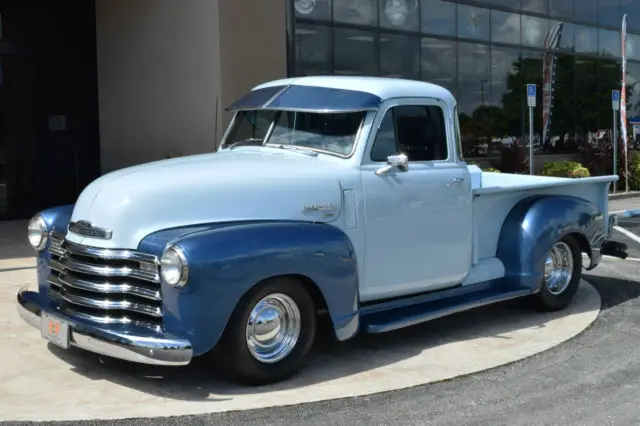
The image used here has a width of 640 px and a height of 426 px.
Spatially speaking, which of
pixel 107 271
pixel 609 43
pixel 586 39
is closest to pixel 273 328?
pixel 107 271

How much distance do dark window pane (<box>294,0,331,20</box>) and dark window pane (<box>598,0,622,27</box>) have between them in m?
12.3

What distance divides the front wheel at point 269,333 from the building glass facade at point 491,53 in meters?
10.3

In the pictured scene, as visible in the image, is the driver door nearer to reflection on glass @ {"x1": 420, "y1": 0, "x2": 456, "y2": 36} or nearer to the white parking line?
the white parking line

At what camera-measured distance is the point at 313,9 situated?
1647cm

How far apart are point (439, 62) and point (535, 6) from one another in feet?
16.4

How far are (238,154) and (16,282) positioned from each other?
3.98 metres

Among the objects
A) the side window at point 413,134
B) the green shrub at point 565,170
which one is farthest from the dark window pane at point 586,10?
the side window at point 413,134

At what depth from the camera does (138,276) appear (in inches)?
196

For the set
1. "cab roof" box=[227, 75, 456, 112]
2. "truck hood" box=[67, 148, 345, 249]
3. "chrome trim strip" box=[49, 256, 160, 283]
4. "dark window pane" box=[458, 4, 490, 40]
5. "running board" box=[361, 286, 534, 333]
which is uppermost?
"dark window pane" box=[458, 4, 490, 40]

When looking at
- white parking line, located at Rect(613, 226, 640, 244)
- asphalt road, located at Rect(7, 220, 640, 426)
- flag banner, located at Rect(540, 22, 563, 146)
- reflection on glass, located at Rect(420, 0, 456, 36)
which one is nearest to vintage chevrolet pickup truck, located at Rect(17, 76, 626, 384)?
asphalt road, located at Rect(7, 220, 640, 426)

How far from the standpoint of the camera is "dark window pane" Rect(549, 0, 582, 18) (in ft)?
76.9

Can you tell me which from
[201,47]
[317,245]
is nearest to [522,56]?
[201,47]

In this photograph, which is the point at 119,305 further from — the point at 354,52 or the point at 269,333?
the point at 354,52

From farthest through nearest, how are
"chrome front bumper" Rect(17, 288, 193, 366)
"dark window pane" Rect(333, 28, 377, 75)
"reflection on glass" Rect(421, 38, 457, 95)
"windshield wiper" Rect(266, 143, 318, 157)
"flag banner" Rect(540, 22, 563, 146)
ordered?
1. "flag banner" Rect(540, 22, 563, 146)
2. "reflection on glass" Rect(421, 38, 457, 95)
3. "dark window pane" Rect(333, 28, 377, 75)
4. "windshield wiper" Rect(266, 143, 318, 157)
5. "chrome front bumper" Rect(17, 288, 193, 366)
